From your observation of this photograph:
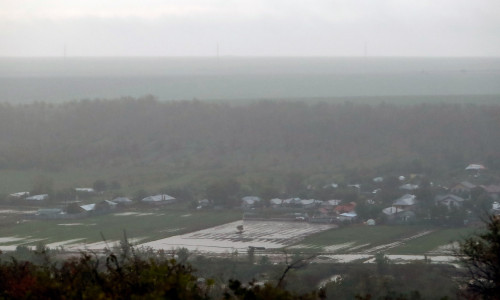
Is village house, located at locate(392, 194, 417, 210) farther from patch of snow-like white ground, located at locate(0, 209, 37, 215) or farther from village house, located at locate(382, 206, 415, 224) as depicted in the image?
patch of snow-like white ground, located at locate(0, 209, 37, 215)

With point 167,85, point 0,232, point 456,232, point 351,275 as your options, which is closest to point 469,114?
point 456,232

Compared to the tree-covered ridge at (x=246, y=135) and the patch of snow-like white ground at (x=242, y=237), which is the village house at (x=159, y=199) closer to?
the patch of snow-like white ground at (x=242, y=237)

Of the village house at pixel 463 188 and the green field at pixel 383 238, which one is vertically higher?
the village house at pixel 463 188

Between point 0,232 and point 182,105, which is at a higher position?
point 182,105

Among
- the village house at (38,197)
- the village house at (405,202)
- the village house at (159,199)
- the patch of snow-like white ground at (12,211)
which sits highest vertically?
the village house at (38,197)

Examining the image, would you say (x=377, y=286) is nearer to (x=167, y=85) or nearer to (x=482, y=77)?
(x=167, y=85)

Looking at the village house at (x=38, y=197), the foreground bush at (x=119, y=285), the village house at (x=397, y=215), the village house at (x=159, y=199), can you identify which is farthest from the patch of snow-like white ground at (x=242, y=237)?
the foreground bush at (x=119, y=285)
